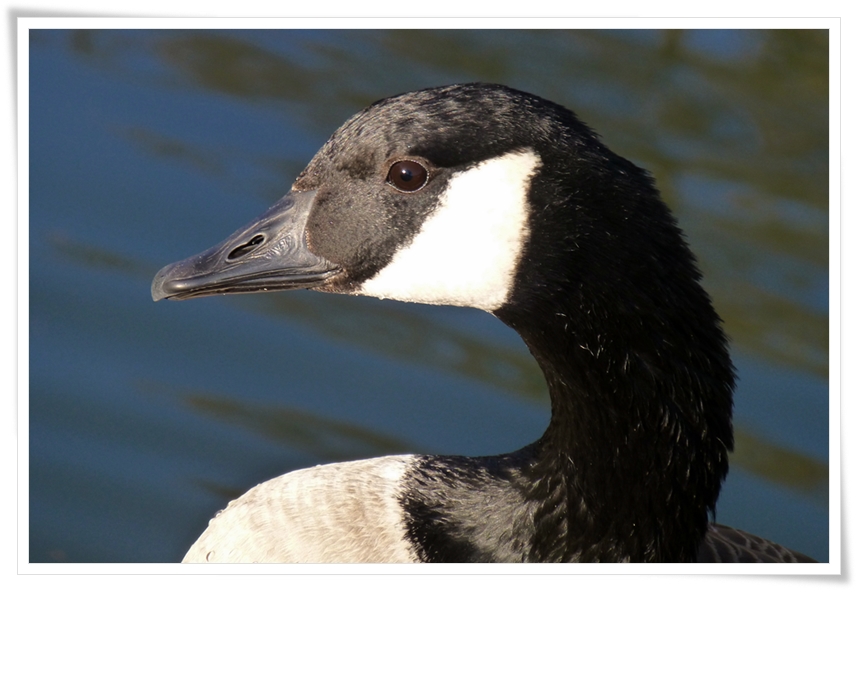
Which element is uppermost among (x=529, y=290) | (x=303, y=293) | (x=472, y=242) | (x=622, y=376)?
(x=303, y=293)

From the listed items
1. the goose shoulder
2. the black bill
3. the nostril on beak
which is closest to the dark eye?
the black bill

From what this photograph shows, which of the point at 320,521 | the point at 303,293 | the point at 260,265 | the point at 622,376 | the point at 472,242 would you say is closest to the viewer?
the point at 472,242

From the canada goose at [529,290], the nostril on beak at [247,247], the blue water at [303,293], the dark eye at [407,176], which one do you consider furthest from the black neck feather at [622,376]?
the blue water at [303,293]

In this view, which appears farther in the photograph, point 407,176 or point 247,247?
point 247,247

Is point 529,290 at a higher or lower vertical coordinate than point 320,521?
higher

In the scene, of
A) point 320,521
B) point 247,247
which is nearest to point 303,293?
point 320,521

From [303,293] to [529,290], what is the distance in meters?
3.27

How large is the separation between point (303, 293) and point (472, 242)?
3.26 metres

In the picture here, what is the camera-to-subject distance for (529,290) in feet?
11.3

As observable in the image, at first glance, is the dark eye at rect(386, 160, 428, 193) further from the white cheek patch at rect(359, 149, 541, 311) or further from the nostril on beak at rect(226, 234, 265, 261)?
the nostril on beak at rect(226, 234, 265, 261)

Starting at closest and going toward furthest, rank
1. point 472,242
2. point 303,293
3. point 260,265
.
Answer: point 472,242 → point 260,265 → point 303,293

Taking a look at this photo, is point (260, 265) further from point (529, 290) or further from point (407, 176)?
point (529, 290)
